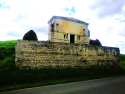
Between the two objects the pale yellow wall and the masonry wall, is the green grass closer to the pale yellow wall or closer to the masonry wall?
the masonry wall

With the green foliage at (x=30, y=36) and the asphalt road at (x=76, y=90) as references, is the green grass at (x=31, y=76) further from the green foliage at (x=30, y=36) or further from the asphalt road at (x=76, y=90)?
the green foliage at (x=30, y=36)

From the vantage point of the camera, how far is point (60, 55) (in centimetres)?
1398

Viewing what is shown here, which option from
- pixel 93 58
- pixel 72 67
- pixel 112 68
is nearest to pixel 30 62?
pixel 72 67

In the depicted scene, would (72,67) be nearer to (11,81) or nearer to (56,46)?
(56,46)

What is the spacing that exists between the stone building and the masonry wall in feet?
21.7

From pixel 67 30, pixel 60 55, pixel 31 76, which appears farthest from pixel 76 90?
pixel 67 30

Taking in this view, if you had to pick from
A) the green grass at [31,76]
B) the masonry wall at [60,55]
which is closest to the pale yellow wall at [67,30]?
the masonry wall at [60,55]

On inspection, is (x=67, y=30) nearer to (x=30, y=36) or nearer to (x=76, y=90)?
(x=30, y=36)

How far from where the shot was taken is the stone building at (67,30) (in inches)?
814

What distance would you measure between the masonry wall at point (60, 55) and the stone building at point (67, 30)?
6.63m

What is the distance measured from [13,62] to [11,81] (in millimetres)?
3253

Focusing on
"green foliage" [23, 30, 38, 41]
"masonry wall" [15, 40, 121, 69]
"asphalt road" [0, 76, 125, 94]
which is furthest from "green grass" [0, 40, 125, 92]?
"green foliage" [23, 30, 38, 41]

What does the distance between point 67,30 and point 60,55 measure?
30.3 ft

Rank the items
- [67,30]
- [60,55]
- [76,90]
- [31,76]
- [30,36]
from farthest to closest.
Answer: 1. [67,30]
2. [30,36]
3. [60,55]
4. [31,76]
5. [76,90]
